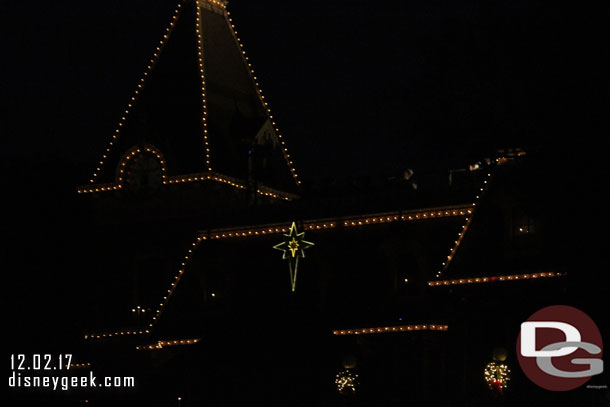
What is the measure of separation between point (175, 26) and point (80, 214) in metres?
8.78

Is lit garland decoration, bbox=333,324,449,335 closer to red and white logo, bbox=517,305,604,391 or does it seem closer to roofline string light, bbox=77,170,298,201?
red and white logo, bbox=517,305,604,391

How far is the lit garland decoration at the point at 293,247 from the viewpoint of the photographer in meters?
40.0

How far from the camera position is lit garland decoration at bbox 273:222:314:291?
40.0 meters

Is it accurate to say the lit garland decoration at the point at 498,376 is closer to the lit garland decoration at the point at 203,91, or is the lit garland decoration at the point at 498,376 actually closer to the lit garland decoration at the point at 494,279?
the lit garland decoration at the point at 494,279

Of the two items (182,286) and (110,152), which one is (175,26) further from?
(182,286)

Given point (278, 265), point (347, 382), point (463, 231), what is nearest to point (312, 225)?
point (278, 265)

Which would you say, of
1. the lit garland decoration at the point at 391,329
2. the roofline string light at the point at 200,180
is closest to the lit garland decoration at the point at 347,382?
the lit garland decoration at the point at 391,329

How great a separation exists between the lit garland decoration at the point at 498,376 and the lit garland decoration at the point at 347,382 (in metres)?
4.11

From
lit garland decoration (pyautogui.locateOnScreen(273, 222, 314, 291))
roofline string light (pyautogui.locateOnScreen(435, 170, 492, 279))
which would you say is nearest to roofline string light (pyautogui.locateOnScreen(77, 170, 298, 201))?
lit garland decoration (pyautogui.locateOnScreen(273, 222, 314, 291))

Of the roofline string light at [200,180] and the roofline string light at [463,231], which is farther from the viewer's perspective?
the roofline string light at [200,180]

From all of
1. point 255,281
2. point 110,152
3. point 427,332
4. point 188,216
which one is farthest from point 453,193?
point 110,152

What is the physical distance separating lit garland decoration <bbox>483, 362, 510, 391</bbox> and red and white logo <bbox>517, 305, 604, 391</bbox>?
435mm

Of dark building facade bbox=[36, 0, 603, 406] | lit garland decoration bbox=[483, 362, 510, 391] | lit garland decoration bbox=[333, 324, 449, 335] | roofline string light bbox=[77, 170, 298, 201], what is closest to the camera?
lit garland decoration bbox=[483, 362, 510, 391]

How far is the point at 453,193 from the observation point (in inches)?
1518
